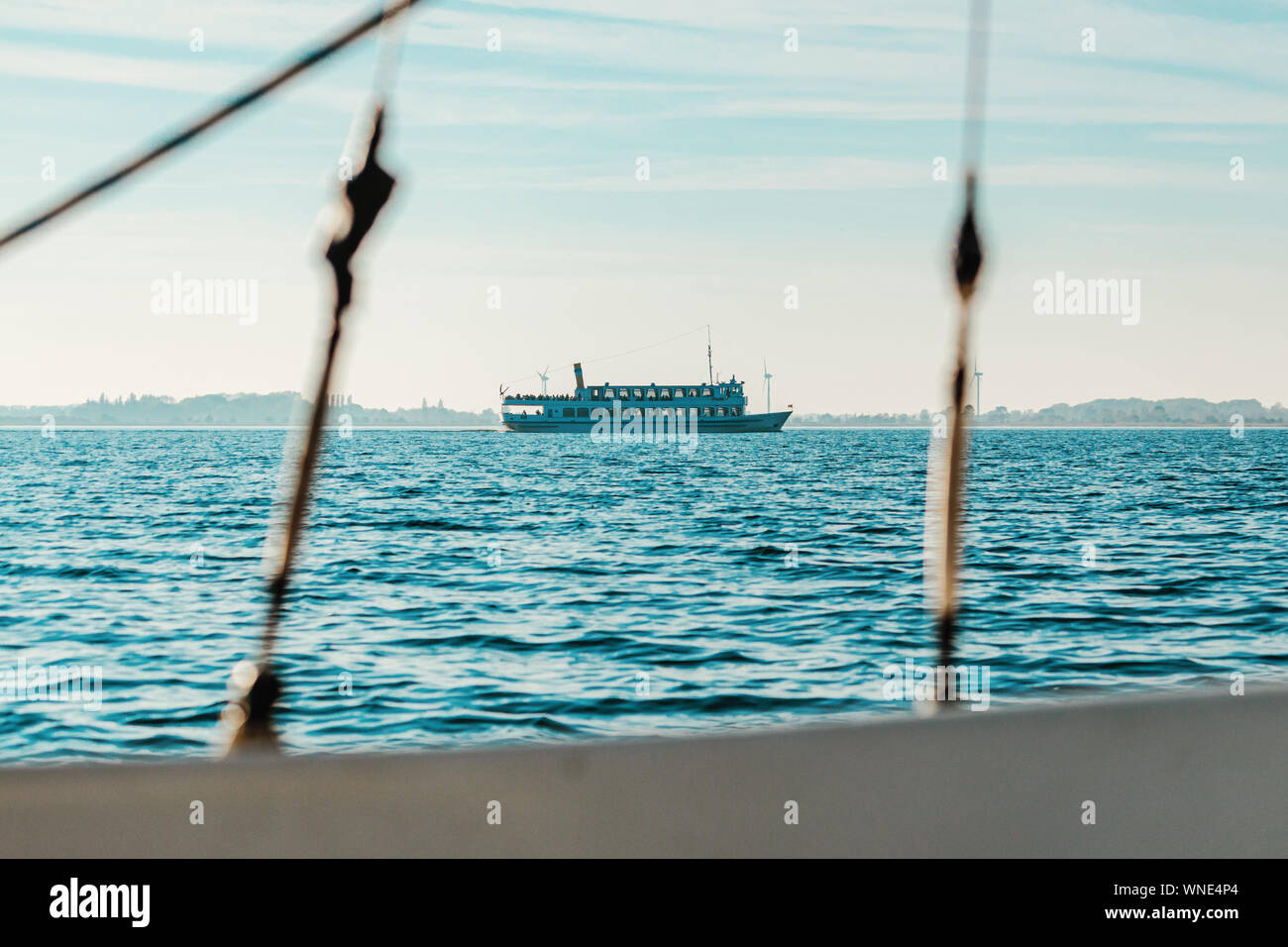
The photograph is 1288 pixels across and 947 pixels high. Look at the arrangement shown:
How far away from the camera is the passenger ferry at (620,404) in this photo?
260 feet

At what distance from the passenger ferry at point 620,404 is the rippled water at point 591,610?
167ft

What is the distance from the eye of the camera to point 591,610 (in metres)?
11.0

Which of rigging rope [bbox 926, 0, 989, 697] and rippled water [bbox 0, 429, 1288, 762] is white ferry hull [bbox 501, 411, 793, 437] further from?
rigging rope [bbox 926, 0, 989, 697]

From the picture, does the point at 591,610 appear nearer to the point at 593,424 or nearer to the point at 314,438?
the point at 314,438

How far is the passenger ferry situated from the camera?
79.4 m

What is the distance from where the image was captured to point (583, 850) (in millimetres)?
1188

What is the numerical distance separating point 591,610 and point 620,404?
69512 mm

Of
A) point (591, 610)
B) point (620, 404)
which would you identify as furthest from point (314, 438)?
point (620, 404)

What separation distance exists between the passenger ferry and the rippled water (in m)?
50.8

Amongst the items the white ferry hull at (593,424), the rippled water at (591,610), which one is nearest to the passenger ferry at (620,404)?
the white ferry hull at (593,424)
